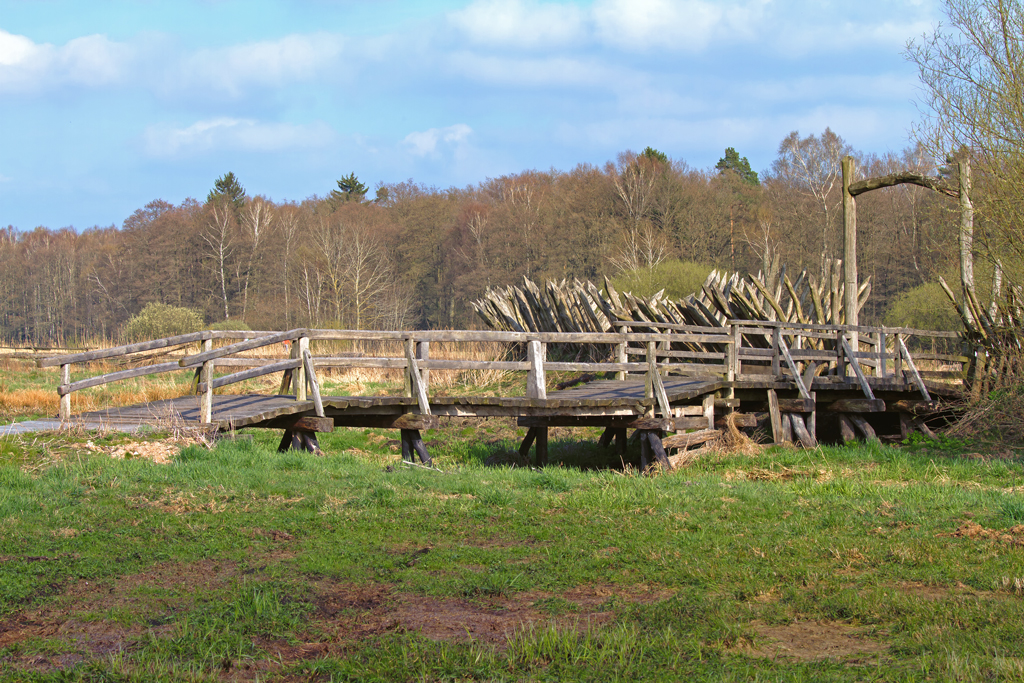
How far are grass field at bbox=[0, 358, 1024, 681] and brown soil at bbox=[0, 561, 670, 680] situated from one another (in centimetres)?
2

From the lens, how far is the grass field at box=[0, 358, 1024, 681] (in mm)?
4336

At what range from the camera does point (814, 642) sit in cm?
468

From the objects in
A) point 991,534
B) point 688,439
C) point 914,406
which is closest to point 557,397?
point 688,439

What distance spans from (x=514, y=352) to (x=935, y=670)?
788 inches

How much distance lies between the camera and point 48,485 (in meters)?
7.84

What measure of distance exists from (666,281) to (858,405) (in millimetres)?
15269

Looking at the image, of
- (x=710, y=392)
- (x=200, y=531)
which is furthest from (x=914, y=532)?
(x=710, y=392)

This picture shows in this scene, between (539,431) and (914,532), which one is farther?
(539,431)

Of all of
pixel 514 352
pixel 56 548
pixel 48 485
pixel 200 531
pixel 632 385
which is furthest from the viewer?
pixel 514 352

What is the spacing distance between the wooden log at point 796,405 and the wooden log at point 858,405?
89 centimetres

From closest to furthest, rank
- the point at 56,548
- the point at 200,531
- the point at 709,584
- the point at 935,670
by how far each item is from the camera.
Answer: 1. the point at 935,670
2. the point at 709,584
3. the point at 56,548
4. the point at 200,531

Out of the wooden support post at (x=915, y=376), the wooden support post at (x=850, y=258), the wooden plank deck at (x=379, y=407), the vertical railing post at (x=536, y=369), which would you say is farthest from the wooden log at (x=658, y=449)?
the wooden support post at (x=850, y=258)

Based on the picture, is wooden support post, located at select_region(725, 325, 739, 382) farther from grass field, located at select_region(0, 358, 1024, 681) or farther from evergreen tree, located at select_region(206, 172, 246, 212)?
evergreen tree, located at select_region(206, 172, 246, 212)

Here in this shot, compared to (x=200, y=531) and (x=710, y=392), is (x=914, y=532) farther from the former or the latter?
(x=710, y=392)
